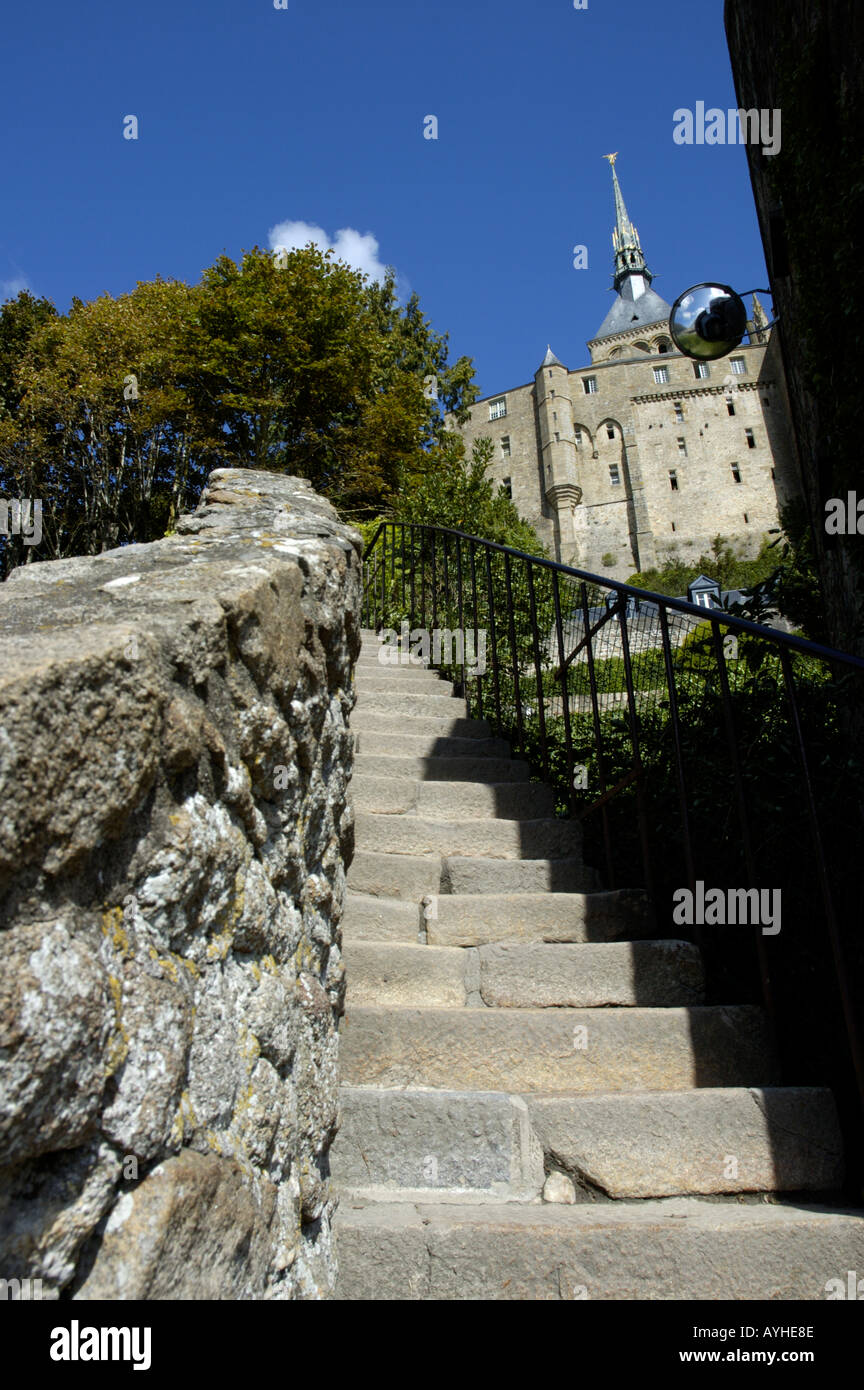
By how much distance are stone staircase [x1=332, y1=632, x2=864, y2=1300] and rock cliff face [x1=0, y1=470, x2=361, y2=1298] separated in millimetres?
256

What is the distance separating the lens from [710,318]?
438cm

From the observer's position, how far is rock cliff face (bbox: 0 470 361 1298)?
2.70 ft

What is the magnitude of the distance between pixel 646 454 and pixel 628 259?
2671cm

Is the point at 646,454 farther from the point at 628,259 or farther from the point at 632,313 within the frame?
the point at 628,259

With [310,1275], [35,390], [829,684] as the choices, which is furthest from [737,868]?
[35,390]

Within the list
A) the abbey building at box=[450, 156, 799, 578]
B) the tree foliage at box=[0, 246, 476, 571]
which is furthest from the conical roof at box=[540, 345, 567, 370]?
the tree foliage at box=[0, 246, 476, 571]

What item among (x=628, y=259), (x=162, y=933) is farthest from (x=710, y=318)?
(x=628, y=259)

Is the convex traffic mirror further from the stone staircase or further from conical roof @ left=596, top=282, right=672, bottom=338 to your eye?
conical roof @ left=596, top=282, right=672, bottom=338

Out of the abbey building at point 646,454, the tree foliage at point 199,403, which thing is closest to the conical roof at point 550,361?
the abbey building at point 646,454

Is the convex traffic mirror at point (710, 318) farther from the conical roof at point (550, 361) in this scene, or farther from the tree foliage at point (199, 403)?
the conical roof at point (550, 361)

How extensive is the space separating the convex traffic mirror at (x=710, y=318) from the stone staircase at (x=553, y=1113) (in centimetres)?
290

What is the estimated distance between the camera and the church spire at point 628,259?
62.0 metres

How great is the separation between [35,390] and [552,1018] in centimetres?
1965
